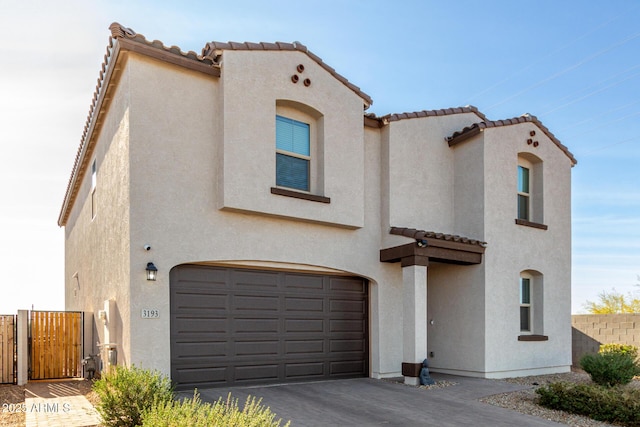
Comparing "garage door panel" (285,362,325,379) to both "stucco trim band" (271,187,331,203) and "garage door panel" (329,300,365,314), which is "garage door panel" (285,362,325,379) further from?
"stucco trim band" (271,187,331,203)

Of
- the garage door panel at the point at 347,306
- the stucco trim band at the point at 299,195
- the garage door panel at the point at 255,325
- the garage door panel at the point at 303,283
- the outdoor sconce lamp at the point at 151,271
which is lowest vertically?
the garage door panel at the point at 255,325

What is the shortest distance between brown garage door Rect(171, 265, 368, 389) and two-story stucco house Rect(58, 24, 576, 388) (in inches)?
1.3

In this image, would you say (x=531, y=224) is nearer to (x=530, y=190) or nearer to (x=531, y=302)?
(x=530, y=190)

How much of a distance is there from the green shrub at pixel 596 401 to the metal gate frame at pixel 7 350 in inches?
456

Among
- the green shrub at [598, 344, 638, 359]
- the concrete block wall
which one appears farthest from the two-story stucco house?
the concrete block wall

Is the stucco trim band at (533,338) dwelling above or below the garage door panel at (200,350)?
below

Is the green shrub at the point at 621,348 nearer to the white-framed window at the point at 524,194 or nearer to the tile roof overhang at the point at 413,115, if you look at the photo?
the white-framed window at the point at 524,194

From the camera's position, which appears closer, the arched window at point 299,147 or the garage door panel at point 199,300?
the garage door panel at point 199,300

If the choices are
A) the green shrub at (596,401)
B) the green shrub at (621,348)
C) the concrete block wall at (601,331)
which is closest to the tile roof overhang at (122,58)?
the green shrub at (596,401)

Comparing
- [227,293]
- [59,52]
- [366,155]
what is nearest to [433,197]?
[366,155]

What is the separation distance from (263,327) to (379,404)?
3.04 m

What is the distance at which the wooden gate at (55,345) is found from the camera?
42.4ft

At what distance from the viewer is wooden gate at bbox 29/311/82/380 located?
12.9 metres

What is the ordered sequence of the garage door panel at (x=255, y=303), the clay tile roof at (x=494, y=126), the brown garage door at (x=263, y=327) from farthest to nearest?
the clay tile roof at (x=494, y=126), the garage door panel at (x=255, y=303), the brown garage door at (x=263, y=327)
